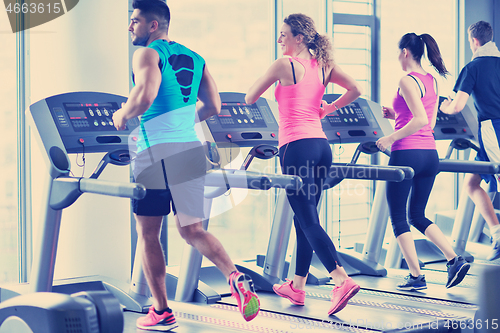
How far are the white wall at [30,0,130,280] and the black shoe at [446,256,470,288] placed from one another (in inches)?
75.7

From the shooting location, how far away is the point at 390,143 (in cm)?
317

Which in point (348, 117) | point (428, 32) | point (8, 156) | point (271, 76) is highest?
point (428, 32)

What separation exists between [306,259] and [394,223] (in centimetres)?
66

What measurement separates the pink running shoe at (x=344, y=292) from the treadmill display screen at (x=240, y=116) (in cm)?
105

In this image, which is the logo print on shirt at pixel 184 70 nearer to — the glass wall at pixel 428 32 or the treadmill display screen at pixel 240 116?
the treadmill display screen at pixel 240 116

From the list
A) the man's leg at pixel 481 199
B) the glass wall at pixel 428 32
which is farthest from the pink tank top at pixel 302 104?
the glass wall at pixel 428 32

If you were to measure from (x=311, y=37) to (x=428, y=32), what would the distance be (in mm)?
3272

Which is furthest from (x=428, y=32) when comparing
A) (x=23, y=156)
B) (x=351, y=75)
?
(x=23, y=156)

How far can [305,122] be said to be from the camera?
2.80m

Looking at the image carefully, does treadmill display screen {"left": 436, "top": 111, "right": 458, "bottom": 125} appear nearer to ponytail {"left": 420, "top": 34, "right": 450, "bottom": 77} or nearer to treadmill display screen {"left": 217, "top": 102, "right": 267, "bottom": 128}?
ponytail {"left": 420, "top": 34, "right": 450, "bottom": 77}

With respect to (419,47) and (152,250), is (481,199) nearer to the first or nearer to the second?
(419,47)

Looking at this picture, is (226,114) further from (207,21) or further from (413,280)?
(413,280)

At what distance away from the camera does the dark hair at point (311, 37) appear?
278 centimetres

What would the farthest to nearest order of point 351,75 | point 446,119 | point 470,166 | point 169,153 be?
point 351,75 → point 446,119 → point 470,166 → point 169,153
